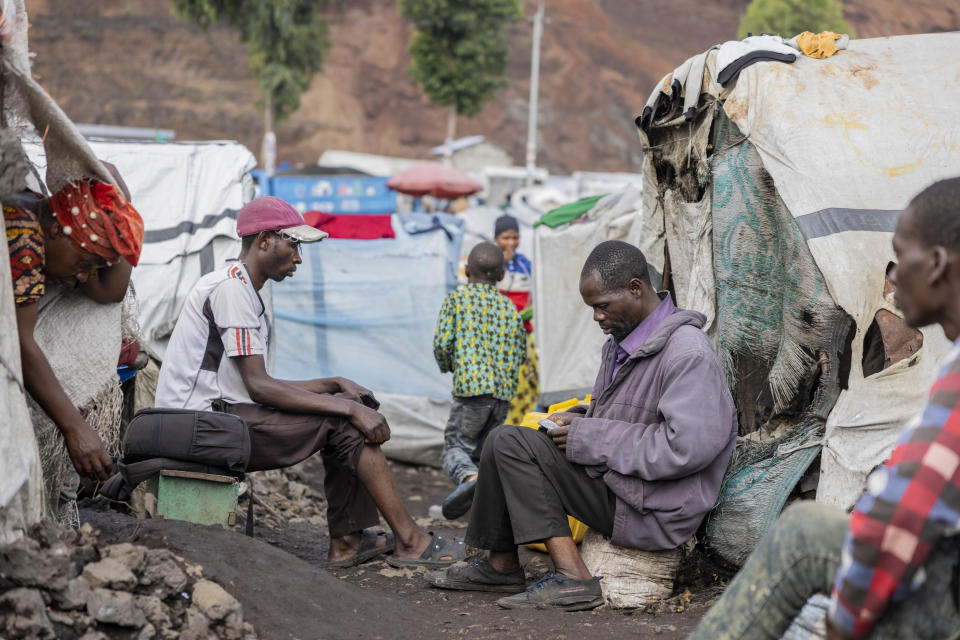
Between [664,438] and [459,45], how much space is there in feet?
78.3

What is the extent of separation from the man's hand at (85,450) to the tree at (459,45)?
78.5ft

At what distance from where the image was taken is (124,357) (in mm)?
4633

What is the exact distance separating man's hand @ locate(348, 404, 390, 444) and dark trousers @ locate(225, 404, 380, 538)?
6cm

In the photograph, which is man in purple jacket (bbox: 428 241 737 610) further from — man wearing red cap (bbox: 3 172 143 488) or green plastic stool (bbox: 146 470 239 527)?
man wearing red cap (bbox: 3 172 143 488)

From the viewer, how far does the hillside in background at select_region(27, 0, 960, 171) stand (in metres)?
39.9

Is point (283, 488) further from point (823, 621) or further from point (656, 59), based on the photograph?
point (656, 59)

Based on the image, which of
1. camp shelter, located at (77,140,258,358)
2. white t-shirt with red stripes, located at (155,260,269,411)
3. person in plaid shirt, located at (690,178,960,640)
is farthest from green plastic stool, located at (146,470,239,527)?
person in plaid shirt, located at (690,178,960,640)

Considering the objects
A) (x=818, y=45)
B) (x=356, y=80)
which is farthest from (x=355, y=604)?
(x=356, y=80)

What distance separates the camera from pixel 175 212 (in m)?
6.49

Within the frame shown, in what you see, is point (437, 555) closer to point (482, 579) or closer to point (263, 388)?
point (482, 579)

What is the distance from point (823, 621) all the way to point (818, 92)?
96.2 inches

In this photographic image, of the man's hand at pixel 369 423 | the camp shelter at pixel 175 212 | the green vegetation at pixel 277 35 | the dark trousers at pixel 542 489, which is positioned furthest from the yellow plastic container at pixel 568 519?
the green vegetation at pixel 277 35

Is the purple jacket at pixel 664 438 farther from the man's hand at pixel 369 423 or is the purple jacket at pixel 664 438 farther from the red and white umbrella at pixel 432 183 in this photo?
the red and white umbrella at pixel 432 183

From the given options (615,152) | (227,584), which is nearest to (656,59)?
(615,152)
